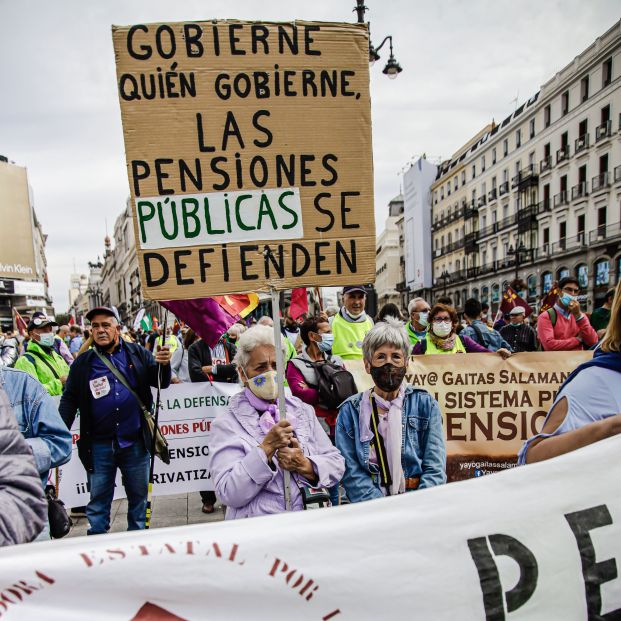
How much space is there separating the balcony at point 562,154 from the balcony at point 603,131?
3.95m

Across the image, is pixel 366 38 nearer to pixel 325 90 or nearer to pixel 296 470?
pixel 325 90

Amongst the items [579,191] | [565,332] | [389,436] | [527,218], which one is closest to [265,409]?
[389,436]

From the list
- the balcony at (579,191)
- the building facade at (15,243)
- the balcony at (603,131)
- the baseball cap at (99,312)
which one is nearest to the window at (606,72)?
the balcony at (603,131)

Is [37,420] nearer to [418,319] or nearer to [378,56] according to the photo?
[418,319]

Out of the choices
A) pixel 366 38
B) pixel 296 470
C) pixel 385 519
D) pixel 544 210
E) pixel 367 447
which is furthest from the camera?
pixel 544 210

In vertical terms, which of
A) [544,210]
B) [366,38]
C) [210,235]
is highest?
[544,210]

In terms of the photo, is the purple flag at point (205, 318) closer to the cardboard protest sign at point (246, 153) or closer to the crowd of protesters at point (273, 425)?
the crowd of protesters at point (273, 425)

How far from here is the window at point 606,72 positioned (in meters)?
35.9

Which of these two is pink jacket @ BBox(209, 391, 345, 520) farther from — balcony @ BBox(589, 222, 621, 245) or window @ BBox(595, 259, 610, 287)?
window @ BBox(595, 259, 610, 287)

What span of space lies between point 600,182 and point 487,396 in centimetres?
3993

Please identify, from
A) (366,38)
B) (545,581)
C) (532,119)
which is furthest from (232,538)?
(532,119)

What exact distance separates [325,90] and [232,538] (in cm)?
191

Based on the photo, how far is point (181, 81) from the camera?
7.30ft

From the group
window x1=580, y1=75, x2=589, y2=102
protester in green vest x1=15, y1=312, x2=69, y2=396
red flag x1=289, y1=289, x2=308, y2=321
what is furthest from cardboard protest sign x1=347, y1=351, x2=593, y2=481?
window x1=580, y1=75, x2=589, y2=102
